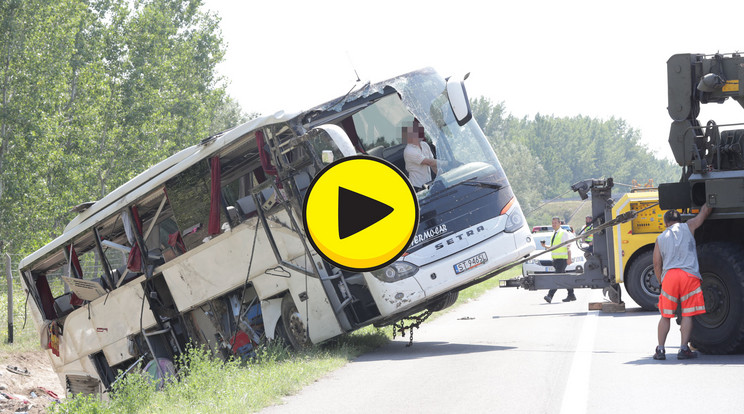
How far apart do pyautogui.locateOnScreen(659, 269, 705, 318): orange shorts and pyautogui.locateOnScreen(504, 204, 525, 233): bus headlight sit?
237 cm

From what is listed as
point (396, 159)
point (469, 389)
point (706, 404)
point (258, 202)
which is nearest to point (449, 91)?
point (396, 159)

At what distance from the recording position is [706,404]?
6.85 metres

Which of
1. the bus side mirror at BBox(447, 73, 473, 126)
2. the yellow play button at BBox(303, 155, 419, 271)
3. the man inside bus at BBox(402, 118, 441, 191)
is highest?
the bus side mirror at BBox(447, 73, 473, 126)

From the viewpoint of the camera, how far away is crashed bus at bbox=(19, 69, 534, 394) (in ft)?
37.1

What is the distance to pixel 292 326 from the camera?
11.9 metres

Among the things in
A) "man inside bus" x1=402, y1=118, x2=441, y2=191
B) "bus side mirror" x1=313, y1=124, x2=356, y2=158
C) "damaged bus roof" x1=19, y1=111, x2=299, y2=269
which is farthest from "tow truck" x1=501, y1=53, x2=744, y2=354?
"damaged bus roof" x1=19, y1=111, x2=299, y2=269

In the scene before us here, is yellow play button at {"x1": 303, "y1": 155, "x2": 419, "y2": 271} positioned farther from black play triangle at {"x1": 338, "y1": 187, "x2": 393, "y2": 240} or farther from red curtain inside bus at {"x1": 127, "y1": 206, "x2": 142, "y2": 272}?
red curtain inside bus at {"x1": 127, "y1": 206, "x2": 142, "y2": 272}

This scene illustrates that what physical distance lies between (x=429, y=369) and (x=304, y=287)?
241 cm

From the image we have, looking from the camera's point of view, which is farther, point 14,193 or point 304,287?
point 14,193

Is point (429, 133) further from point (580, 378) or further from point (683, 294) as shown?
point (580, 378)

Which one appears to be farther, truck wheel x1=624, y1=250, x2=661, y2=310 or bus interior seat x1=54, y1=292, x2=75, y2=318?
truck wheel x1=624, y1=250, x2=661, y2=310

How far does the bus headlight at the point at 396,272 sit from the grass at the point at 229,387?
41.3 inches

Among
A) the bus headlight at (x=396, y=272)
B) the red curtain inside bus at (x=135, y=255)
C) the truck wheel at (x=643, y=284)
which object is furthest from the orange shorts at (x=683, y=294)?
the red curtain inside bus at (x=135, y=255)

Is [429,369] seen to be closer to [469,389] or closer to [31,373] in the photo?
[469,389]
